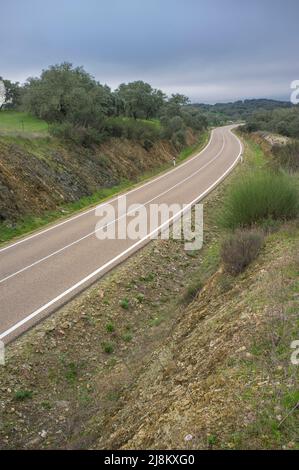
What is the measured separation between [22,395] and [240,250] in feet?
18.8

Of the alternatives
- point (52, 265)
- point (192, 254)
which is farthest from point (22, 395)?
point (192, 254)

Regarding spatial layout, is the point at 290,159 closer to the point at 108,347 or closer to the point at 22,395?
the point at 108,347

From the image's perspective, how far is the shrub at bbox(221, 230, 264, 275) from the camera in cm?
968

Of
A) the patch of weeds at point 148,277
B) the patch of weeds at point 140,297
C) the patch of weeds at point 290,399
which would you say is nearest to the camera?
the patch of weeds at point 290,399

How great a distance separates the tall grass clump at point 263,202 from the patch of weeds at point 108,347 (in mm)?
5330

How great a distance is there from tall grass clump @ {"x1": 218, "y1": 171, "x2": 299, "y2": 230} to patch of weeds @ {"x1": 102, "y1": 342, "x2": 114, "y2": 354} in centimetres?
533

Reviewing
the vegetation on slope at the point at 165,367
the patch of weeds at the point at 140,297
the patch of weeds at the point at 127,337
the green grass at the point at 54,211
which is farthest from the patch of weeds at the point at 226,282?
the green grass at the point at 54,211

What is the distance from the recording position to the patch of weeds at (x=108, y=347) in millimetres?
9117

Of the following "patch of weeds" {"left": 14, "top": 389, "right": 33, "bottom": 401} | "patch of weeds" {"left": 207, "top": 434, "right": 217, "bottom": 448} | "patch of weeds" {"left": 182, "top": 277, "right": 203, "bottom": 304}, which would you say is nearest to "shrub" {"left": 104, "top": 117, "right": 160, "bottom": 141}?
"patch of weeds" {"left": 182, "top": 277, "right": 203, "bottom": 304}

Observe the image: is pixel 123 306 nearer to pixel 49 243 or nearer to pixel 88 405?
pixel 88 405

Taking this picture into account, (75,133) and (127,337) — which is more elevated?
(75,133)

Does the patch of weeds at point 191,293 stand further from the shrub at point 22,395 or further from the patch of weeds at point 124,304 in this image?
the shrub at point 22,395

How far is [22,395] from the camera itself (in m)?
7.44
